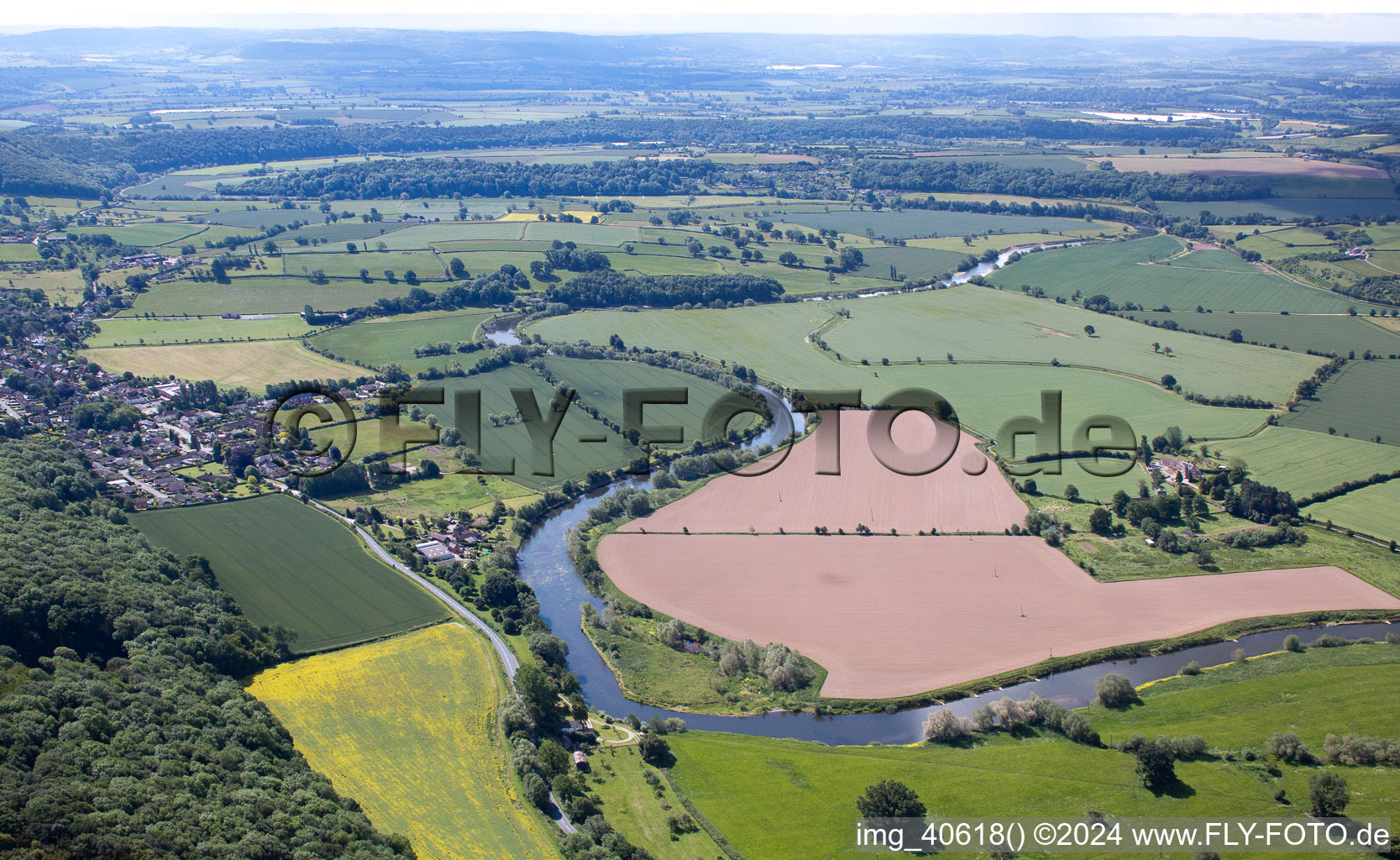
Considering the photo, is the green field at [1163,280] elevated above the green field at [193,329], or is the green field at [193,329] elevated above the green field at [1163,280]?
the green field at [1163,280]

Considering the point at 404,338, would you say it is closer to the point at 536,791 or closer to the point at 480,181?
the point at 536,791

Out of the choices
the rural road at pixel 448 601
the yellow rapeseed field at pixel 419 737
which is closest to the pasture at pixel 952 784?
the yellow rapeseed field at pixel 419 737

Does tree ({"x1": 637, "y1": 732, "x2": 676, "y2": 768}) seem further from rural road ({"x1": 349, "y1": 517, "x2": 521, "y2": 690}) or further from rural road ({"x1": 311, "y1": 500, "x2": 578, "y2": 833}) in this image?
rural road ({"x1": 349, "y1": 517, "x2": 521, "y2": 690})

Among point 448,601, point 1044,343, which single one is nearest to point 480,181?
point 1044,343

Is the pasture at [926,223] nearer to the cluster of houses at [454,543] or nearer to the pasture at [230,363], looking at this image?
the pasture at [230,363]

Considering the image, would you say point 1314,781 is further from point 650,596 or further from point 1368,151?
point 1368,151

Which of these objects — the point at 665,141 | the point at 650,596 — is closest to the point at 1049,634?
the point at 650,596
